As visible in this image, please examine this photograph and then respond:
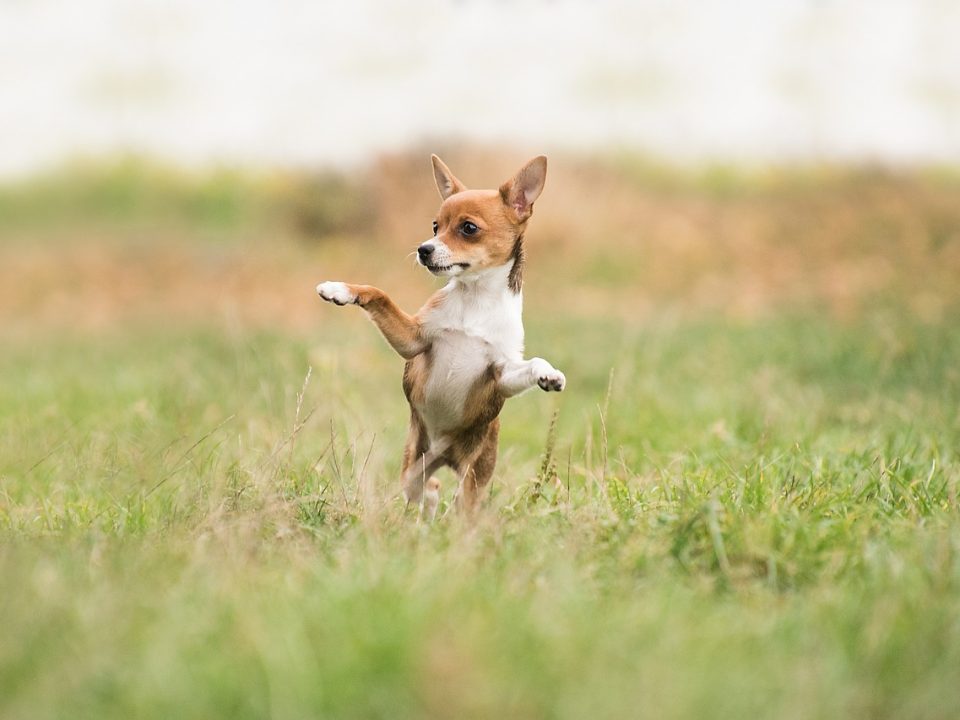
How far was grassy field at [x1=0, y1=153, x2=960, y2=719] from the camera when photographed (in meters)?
2.24

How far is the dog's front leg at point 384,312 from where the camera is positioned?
3391mm

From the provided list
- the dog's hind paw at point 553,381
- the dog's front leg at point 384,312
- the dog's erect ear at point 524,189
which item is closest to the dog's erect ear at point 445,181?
the dog's erect ear at point 524,189

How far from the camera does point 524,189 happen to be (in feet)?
12.3

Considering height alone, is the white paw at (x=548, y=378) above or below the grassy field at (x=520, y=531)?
above

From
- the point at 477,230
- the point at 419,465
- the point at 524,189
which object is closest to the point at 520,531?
the point at 419,465

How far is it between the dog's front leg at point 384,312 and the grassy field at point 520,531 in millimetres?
468

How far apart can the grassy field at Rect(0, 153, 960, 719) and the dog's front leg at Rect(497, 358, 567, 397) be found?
33 centimetres

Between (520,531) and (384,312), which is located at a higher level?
(384,312)

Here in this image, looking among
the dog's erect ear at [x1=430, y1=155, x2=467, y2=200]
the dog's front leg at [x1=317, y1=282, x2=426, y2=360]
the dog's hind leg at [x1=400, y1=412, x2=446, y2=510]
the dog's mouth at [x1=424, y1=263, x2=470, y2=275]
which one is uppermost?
the dog's erect ear at [x1=430, y1=155, x2=467, y2=200]

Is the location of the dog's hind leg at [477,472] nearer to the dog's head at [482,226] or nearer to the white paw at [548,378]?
the white paw at [548,378]

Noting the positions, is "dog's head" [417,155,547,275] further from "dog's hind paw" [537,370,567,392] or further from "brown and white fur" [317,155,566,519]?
"dog's hind paw" [537,370,567,392]

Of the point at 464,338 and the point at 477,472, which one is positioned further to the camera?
the point at 477,472

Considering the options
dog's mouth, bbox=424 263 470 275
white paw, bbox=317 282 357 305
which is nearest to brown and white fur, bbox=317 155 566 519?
dog's mouth, bbox=424 263 470 275

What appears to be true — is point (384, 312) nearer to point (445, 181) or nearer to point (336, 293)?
point (336, 293)
